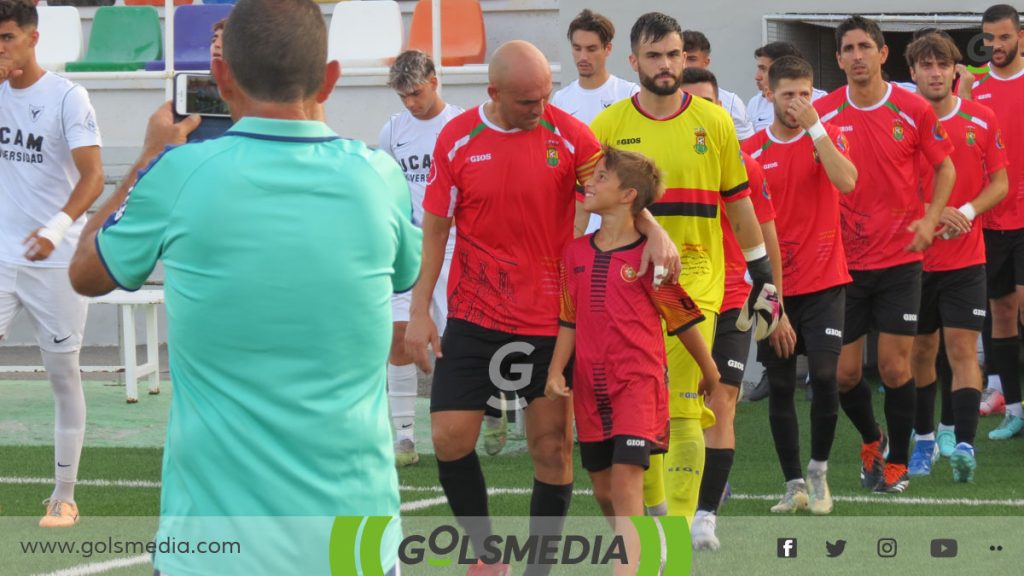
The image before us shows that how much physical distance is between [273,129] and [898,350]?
19.3ft

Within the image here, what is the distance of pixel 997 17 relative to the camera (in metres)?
9.63

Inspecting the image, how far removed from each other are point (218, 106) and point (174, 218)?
112 cm

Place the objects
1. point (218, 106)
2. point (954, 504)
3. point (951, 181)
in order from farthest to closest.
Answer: point (951, 181), point (954, 504), point (218, 106)

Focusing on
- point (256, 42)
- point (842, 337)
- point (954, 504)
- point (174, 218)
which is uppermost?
point (256, 42)

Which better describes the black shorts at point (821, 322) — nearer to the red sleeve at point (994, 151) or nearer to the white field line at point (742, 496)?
the white field line at point (742, 496)

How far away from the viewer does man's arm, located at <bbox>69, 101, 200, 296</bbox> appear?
300 cm

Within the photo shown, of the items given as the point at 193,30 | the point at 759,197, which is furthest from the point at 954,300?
the point at 193,30

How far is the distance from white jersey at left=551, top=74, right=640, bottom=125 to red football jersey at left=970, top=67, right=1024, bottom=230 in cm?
238

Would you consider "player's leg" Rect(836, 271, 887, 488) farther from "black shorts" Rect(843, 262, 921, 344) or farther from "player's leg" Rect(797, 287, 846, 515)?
"player's leg" Rect(797, 287, 846, 515)

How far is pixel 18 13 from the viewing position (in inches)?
276

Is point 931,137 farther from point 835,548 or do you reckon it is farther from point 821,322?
point 835,548

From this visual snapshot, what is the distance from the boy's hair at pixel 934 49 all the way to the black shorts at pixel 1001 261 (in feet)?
4.69

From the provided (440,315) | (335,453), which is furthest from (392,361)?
(335,453)

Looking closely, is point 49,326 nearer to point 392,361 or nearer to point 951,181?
point 392,361
